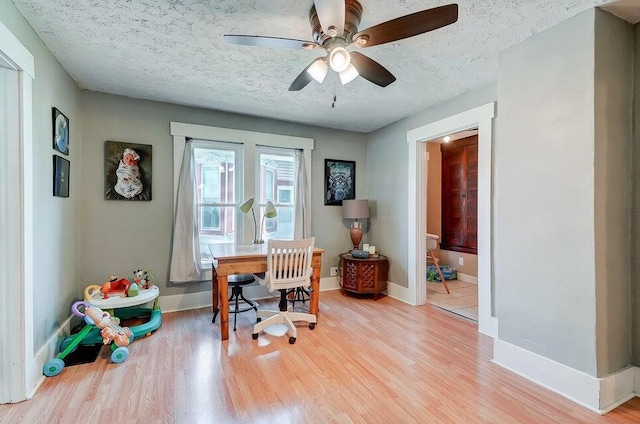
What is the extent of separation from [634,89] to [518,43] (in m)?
0.76

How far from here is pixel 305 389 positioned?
76.1 inches

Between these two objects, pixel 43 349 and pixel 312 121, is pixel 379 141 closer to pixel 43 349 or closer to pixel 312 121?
pixel 312 121

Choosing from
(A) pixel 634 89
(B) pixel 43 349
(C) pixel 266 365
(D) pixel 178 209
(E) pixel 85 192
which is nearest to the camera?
(A) pixel 634 89

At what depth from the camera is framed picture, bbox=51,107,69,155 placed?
230 cm

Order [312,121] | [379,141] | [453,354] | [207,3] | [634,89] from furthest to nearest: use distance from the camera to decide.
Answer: [379,141]
[312,121]
[453,354]
[634,89]
[207,3]

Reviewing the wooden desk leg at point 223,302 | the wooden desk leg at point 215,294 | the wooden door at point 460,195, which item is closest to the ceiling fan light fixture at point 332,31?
the wooden desk leg at point 223,302

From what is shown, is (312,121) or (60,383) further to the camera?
(312,121)

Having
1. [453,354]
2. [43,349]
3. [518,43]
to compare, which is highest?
[518,43]

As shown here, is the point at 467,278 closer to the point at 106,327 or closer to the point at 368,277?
the point at 368,277

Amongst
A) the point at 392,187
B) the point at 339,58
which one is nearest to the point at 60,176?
the point at 339,58

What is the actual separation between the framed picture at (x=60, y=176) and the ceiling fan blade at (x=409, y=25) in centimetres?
243

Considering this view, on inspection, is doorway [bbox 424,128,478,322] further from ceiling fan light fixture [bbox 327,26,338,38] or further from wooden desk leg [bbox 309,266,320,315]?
ceiling fan light fixture [bbox 327,26,338,38]

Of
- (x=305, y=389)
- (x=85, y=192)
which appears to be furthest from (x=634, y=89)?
(x=85, y=192)

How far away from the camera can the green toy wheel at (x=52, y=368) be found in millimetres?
2045
